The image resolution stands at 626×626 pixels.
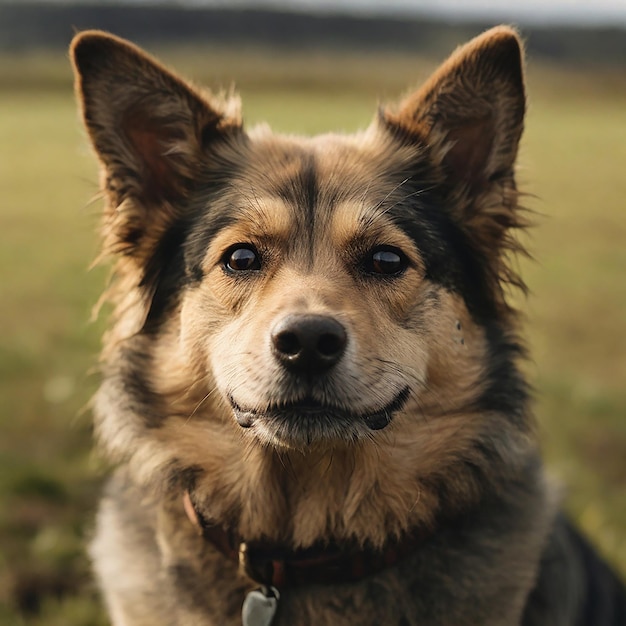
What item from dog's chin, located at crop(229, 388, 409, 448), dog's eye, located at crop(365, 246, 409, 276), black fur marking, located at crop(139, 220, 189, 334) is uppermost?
dog's eye, located at crop(365, 246, 409, 276)

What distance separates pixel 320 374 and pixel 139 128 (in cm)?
143

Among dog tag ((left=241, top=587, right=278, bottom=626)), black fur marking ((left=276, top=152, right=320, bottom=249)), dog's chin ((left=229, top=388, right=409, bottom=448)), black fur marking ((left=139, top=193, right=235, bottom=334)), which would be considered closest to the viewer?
dog's chin ((left=229, top=388, right=409, bottom=448))

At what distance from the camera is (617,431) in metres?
6.13

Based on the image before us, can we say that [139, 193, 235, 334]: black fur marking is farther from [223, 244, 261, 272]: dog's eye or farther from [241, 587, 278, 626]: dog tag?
[241, 587, 278, 626]: dog tag

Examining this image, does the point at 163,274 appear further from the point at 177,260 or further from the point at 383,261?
the point at 383,261

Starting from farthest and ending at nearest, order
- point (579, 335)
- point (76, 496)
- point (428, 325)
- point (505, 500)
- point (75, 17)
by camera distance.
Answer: point (75, 17)
point (579, 335)
point (76, 496)
point (505, 500)
point (428, 325)

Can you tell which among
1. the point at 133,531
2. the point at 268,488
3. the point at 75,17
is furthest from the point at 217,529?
the point at 75,17

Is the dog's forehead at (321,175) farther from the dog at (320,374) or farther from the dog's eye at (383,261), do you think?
the dog's eye at (383,261)

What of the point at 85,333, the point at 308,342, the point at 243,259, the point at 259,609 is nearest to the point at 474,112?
the point at 243,259

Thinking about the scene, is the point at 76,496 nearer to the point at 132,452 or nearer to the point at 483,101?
the point at 132,452

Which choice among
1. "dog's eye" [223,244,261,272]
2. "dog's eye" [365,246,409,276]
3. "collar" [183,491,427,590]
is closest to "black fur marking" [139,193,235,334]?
"dog's eye" [223,244,261,272]

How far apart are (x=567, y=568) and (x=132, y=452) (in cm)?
203

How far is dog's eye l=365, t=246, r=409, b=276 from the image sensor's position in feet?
10.0

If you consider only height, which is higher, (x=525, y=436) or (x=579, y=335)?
(x=525, y=436)
